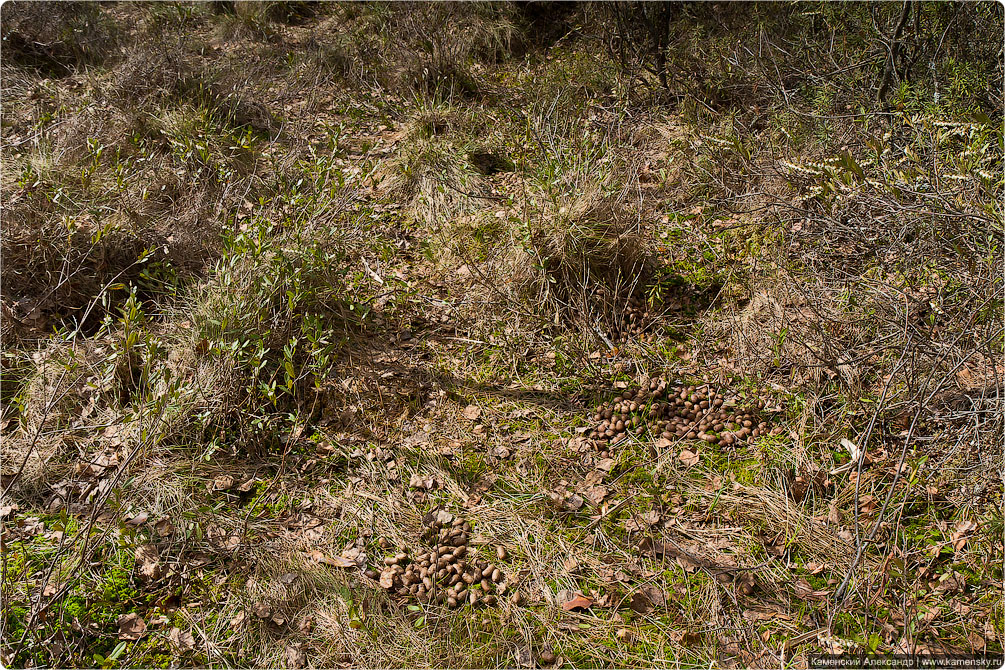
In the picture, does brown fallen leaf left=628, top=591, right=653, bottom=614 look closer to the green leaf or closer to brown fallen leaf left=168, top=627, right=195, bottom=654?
brown fallen leaf left=168, top=627, right=195, bottom=654

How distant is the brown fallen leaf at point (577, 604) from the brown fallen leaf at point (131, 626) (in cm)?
155

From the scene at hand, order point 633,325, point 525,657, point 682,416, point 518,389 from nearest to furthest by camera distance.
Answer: point 525,657, point 682,416, point 518,389, point 633,325

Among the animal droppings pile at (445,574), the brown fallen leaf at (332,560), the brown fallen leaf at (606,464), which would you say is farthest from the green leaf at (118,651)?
the brown fallen leaf at (606,464)

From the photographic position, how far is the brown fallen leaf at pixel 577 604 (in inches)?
103

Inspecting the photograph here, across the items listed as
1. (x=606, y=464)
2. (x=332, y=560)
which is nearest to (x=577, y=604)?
(x=606, y=464)

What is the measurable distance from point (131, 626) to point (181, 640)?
8.2 inches

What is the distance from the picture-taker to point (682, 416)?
3.30 metres

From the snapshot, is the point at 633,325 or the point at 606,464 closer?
the point at 606,464

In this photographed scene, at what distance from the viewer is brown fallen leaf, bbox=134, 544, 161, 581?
276 centimetres

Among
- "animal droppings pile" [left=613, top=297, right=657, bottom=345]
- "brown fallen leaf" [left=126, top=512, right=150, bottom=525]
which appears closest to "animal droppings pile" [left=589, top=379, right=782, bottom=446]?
"animal droppings pile" [left=613, top=297, right=657, bottom=345]

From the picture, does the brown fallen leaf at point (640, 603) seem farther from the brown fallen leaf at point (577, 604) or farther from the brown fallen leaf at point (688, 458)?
the brown fallen leaf at point (688, 458)

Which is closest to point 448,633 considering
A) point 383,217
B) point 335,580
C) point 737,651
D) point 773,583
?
point 335,580

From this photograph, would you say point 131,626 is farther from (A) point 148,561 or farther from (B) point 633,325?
(B) point 633,325

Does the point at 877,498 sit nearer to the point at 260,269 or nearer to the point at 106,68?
the point at 260,269
